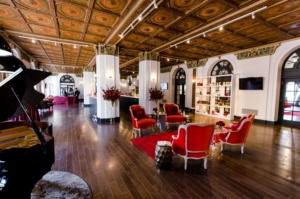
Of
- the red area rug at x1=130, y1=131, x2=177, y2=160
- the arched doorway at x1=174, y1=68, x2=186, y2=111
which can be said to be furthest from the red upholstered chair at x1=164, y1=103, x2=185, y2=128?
the arched doorway at x1=174, y1=68, x2=186, y2=111

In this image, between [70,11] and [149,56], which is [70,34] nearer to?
[70,11]

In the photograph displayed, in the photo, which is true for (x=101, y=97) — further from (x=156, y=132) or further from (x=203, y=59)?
(x=203, y=59)

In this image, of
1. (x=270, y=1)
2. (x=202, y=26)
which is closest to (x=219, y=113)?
(x=202, y=26)

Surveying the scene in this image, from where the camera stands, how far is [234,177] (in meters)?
2.61

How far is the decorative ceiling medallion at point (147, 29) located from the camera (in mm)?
4840

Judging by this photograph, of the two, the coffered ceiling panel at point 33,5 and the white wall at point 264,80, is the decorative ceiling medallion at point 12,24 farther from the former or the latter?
the white wall at point 264,80

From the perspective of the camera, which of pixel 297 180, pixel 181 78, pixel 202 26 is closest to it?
pixel 297 180

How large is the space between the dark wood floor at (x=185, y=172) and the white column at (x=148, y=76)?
382 cm

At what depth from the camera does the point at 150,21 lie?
4477 mm

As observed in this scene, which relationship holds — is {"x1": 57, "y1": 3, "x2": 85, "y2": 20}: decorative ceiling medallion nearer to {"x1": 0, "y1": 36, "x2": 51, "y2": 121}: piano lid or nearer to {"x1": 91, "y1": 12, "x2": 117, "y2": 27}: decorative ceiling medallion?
{"x1": 91, "y1": 12, "x2": 117, "y2": 27}: decorative ceiling medallion

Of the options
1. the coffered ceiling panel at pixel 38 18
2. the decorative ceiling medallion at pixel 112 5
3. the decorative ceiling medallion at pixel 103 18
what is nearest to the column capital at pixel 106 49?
the decorative ceiling medallion at pixel 103 18

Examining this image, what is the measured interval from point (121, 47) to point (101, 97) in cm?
266

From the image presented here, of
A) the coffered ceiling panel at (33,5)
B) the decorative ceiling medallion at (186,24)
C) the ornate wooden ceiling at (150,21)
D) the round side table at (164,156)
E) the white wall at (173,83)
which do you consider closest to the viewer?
the round side table at (164,156)

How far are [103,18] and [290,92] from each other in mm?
8105
